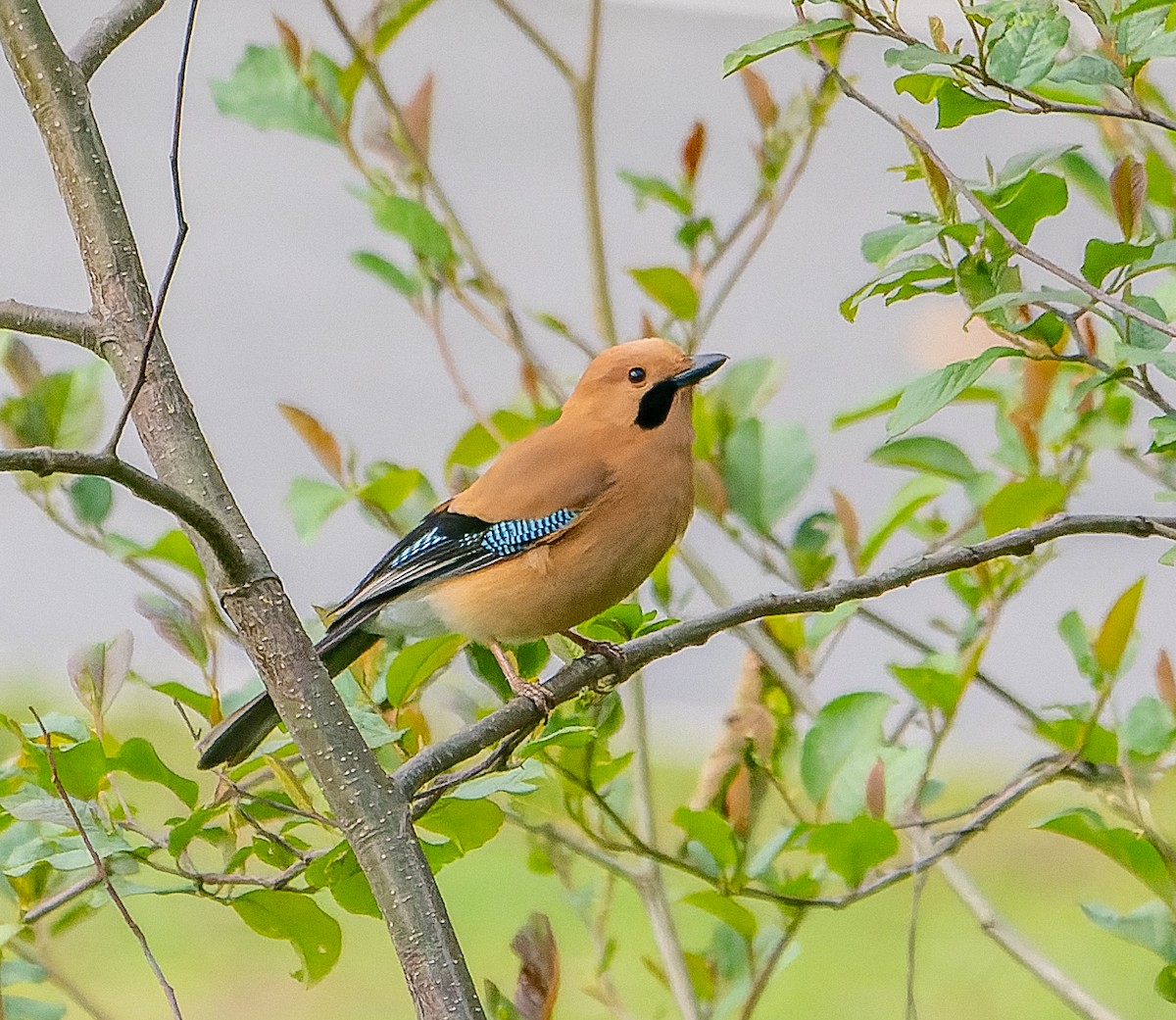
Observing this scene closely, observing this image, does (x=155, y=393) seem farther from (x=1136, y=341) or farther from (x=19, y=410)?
(x=1136, y=341)

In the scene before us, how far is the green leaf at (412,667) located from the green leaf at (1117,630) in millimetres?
655

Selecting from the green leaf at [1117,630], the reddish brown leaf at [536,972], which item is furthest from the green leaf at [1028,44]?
the reddish brown leaf at [536,972]

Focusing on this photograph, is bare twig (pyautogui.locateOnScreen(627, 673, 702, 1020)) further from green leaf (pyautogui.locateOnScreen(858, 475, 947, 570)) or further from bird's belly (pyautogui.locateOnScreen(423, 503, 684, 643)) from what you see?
green leaf (pyautogui.locateOnScreen(858, 475, 947, 570))

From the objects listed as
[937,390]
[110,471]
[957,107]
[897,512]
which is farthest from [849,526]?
[110,471]

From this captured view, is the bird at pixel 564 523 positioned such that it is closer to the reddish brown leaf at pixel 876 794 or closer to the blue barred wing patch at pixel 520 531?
the blue barred wing patch at pixel 520 531

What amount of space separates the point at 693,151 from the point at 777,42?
857 millimetres

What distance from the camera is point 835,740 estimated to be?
1786 mm

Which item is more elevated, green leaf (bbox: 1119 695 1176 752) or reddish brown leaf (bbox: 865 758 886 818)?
reddish brown leaf (bbox: 865 758 886 818)

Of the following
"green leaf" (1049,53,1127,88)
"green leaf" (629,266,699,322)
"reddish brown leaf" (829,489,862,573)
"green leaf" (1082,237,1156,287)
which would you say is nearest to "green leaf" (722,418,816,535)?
"reddish brown leaf" (829,489,862,573)

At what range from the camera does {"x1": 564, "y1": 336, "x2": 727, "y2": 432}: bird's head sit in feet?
7.49

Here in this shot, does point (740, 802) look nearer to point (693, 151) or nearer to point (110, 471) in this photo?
point (693, 151)

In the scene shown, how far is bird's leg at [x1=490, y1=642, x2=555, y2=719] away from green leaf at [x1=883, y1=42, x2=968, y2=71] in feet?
2.12

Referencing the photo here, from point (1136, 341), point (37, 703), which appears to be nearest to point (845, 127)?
point (37, 703)

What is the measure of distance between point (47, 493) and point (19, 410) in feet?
0.41
